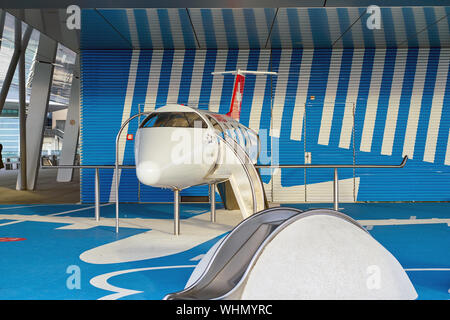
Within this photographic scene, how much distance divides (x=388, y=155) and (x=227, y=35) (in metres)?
4.61

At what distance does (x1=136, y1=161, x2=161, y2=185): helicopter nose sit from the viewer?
581 cm

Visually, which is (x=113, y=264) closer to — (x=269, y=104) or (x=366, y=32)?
(x=269, y=104)

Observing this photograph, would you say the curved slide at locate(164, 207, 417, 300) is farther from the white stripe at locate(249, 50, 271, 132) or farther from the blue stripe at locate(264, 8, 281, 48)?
the white stripe at locate(249, 50, 271, 132)

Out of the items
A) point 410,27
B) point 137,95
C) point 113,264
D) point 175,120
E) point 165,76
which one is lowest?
point 113,264

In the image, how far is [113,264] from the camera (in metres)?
4.61

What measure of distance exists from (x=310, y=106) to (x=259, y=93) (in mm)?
1232

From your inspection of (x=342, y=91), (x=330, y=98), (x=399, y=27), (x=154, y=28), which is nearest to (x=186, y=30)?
(x=154, y=28)

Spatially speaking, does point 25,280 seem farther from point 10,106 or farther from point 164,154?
point 10,106

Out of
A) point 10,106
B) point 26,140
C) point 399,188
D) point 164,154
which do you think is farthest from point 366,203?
point 10,106

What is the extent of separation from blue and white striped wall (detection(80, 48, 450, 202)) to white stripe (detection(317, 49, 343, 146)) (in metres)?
0.02

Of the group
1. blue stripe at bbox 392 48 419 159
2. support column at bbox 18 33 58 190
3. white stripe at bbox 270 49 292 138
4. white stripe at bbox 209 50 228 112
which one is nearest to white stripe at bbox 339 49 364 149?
blue stripe at bbox 392 48 419 159
